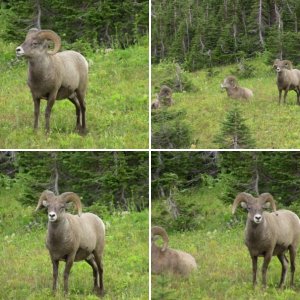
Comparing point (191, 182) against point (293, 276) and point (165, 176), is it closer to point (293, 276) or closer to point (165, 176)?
point (165, 176)

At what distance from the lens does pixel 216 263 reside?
52.2 feet

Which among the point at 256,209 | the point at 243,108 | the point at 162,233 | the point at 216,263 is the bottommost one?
the point at 216,263

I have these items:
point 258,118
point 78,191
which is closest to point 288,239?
point 258,118

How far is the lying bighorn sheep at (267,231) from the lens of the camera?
546 inches

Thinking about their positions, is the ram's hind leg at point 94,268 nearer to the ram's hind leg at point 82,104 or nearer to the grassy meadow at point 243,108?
the ram's hind leg at point 82,104

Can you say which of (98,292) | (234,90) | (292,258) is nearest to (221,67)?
(234,90)

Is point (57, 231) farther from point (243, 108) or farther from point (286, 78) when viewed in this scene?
point (286, 78)

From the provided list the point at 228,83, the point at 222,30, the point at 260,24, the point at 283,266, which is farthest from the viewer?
the point at 260,24

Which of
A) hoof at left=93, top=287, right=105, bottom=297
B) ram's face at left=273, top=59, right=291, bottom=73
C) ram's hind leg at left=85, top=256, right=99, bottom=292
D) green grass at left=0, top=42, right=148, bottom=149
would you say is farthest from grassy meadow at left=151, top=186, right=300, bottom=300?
ram's face at left=273, top=59, right=291, bottom=73

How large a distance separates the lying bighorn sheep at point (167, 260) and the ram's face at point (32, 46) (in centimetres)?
367

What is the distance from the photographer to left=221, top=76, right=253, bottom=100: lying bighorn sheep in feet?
63.5

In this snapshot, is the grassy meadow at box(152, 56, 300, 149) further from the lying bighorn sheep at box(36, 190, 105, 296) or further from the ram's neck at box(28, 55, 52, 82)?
the ram's neck at box(28, 55, 52, 82)

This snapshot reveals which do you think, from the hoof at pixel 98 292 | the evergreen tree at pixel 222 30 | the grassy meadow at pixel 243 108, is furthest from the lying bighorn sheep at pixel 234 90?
the hoof at pixel 98 292

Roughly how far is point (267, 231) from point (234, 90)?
6.23 metres
